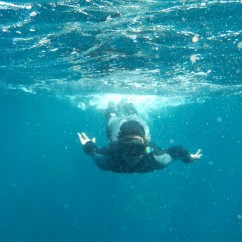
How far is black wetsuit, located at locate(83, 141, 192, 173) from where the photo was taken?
805cm

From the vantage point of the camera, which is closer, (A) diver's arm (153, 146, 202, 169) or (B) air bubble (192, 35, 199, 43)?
(A) diver's arm (153, 146, 202, 169)

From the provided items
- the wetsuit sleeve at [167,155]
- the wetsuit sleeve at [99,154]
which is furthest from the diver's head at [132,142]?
the wetsuit sleeve at [167,155]

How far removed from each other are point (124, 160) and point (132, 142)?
864mm

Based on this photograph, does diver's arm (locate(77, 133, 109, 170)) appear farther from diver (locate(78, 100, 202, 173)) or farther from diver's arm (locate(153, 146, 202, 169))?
diver's arm (locate(153, 146, 202, 169))

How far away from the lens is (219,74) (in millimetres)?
23484

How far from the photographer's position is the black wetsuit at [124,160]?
8047 millimetres

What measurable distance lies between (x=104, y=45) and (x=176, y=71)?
8.58m

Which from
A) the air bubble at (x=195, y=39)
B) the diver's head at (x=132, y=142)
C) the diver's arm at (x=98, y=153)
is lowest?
the diver's arm at (x=98, y=153)

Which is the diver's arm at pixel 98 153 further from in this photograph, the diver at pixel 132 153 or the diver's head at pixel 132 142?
the diver's head at pixel 132 142

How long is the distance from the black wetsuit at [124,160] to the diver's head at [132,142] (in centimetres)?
25

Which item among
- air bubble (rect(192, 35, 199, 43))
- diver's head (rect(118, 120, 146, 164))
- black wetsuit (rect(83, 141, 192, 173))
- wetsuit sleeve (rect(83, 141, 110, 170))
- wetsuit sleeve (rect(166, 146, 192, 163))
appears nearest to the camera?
diver's head (rect(118, 120, 146, 164))

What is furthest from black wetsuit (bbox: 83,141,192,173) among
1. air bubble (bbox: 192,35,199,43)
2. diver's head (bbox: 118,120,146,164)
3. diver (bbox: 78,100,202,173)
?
air bubble (bbox: 192,35,199,43)

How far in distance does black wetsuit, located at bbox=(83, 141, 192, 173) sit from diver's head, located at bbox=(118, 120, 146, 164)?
0.25m

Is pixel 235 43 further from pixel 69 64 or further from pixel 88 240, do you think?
pixel 88 240
